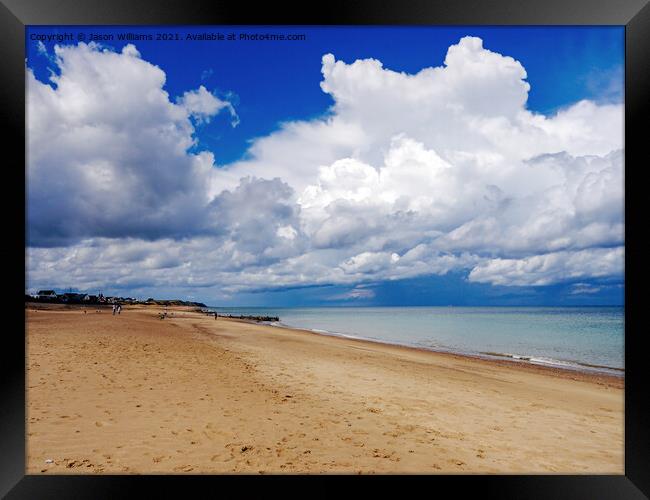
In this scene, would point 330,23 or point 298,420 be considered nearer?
point 330,23

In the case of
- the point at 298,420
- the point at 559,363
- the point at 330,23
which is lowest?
the point at 559,363

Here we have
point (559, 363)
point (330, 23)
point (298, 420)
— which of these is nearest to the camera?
point (330, 23)

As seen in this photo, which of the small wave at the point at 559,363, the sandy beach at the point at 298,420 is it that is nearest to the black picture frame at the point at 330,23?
the sandy beach at the point at 298,420

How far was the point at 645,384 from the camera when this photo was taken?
11.9 ft

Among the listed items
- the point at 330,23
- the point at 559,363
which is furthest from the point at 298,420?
the point at 559,363

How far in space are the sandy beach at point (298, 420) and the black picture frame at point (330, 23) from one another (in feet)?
0.94

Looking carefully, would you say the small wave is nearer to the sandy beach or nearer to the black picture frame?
the sandy beach

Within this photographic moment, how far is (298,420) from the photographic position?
18.2 ft

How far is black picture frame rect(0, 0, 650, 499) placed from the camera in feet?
12.0

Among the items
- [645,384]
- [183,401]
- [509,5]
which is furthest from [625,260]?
[183,401]

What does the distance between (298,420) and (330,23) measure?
16.6 ft

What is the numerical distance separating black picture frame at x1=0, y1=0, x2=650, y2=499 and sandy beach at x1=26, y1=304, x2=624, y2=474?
0.94ft

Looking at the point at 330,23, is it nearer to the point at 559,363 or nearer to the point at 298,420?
the point at 298,420

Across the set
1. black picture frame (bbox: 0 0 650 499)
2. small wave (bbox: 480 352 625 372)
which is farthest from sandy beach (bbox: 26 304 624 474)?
small wave (bbox: 480 352 625 372)
